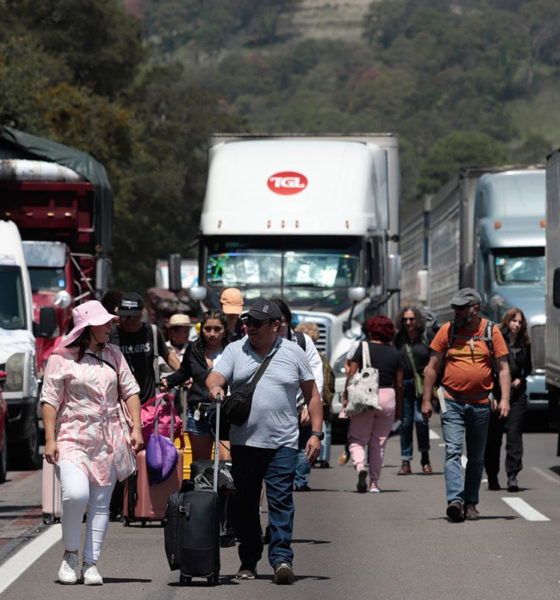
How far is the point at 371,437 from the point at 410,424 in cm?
221

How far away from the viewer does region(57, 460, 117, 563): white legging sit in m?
9.13

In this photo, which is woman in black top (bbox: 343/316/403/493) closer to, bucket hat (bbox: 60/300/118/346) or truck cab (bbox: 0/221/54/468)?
truck cab (bbox: 0/221/54/468)

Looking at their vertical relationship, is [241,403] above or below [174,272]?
below

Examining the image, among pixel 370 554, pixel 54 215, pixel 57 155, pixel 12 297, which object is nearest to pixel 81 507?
pixel 370 554

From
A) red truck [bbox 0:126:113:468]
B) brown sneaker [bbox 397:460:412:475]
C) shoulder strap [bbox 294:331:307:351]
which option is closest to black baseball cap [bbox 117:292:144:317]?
shoulder strap [bbox 294:331:307:351]

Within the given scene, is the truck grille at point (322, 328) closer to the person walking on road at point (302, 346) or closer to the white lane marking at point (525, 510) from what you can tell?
the white lane marking at point (525, 510)

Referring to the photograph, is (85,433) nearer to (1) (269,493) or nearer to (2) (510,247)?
(1) (269,493)

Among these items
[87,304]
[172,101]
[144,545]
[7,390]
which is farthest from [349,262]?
[172,101]

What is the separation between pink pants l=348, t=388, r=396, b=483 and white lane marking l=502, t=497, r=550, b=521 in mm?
1381

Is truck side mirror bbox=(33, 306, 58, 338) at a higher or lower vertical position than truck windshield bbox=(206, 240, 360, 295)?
lower

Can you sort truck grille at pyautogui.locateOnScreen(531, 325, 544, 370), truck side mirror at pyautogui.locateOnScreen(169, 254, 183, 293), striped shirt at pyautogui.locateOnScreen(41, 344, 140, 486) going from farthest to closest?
1. truck grille at pyautogui.locateOnScreen(531, 325, 544, 370)
2. truck side mirror at pyautogui.locateOnScreen(169, 254, 183, 293)
3. striped shirt at pyautogui.locateOnScreen(41, 344, 140, 486)

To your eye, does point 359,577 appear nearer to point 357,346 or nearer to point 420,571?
point 420,571

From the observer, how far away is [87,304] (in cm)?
944

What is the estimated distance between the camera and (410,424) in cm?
1727
